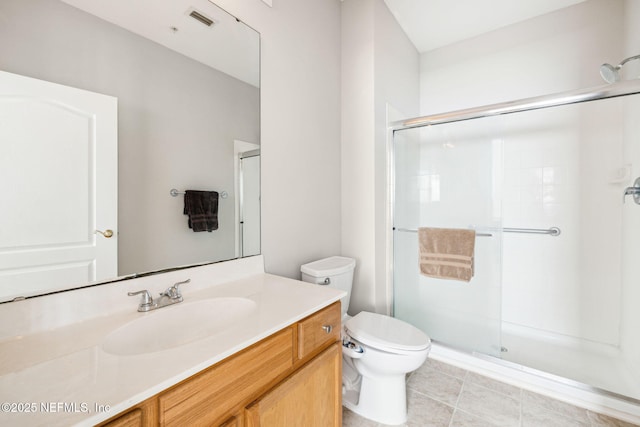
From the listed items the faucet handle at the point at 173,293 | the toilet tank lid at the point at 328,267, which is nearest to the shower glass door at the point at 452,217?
the toilet tank lid at the point at 328,267

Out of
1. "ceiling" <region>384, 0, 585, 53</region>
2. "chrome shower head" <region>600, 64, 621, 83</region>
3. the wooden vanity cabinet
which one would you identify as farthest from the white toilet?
"ceiling" <region>384, 0, 585, 53</region>

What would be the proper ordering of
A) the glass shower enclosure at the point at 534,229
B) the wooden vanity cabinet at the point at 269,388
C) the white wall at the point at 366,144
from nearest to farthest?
the wooden vanity cabinet at the point at 269,388, the glass shower enclosure at the point at 534,229, the white wall at the point at 366,144

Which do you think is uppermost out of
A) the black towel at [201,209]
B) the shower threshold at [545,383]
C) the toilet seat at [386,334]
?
the black towel at [201,209]

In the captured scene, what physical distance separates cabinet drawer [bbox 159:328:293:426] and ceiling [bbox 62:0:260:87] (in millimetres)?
1181

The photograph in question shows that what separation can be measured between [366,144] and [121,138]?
144cm

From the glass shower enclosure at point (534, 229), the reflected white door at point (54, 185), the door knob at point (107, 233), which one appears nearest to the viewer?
the reflected white door at point (54, 185)

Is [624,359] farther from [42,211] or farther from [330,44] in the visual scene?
[42,211]

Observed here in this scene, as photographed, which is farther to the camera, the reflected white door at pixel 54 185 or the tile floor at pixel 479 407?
the tile floor at pixel 479 407

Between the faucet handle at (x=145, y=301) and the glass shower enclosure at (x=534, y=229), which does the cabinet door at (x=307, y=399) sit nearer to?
the faucet handle at (x=145, y=301)

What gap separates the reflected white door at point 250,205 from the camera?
51.6 inches

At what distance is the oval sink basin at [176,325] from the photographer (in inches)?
30.8

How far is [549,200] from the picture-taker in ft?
6.83

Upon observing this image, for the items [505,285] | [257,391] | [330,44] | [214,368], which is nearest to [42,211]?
[214,368]

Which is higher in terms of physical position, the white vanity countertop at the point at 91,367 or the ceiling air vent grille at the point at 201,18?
the ceiling air vent grille at the point at 201,18
